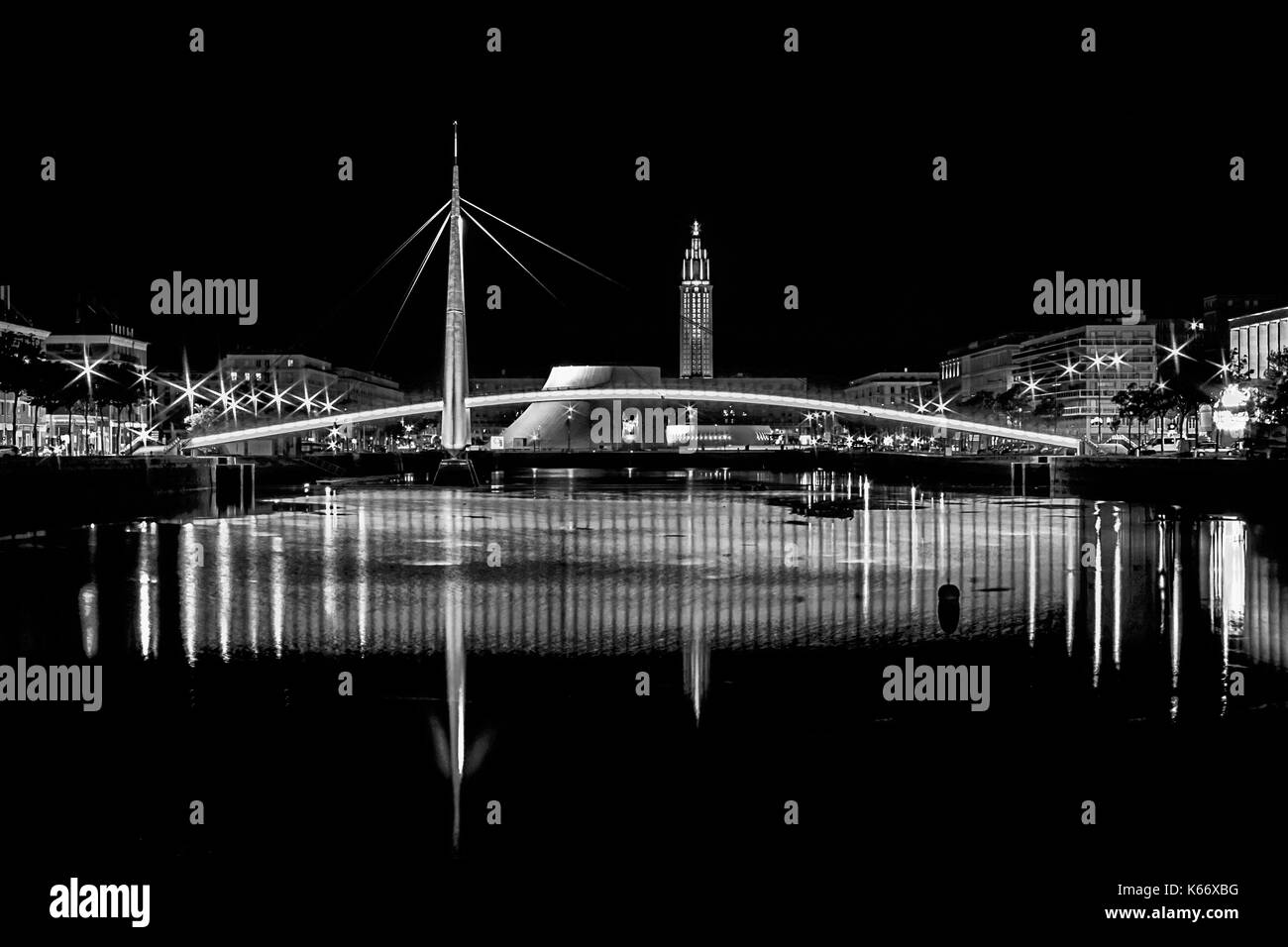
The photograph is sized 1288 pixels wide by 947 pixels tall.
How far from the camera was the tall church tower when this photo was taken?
14650 cm

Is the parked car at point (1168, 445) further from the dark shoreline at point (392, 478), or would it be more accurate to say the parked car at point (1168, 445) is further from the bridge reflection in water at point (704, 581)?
the bridge reflection in water at point (704, 581)

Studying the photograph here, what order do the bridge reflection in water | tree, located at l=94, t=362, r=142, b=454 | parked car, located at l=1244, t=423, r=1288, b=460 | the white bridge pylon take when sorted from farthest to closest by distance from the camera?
the white bridge pylon < tree, located at l=94, t=362, r=142, b=454 < parked car, located at l=1244, t=423, r=1288, b=460 < the bridge reflection in water

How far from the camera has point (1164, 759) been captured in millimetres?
6332

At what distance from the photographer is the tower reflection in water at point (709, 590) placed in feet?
31.2

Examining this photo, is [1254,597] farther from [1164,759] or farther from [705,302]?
[705,302]

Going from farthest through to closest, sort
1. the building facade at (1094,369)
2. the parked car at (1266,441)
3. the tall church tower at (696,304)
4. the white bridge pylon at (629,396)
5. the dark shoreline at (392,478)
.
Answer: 1. the tall church tower at (696,304)
2. the building facade at (1094,369)
3. the white bridge pylon at (629,396)
4. the parked car at (1266,441)
5. the dark shoreline at (392,478)

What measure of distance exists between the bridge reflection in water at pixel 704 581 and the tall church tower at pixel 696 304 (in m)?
120

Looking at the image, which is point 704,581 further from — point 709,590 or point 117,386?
point 117,386

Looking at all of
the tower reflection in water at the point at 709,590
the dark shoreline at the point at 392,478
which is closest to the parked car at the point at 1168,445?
the dark shoreline at the point at 392,478

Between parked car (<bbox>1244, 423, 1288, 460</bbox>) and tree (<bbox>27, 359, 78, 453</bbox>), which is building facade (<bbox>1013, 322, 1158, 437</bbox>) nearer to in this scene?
parked car (<bbox>1244, 423, 1288, 460</bbox>)

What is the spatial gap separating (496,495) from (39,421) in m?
30.1

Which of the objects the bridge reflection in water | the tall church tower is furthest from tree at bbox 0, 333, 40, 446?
the tall church tower

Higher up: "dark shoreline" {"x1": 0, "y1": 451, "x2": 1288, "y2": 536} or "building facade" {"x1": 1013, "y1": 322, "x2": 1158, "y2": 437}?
"building facade" {"x1": 1013, "y1": 322, "x2": 1158, "y2": 437}

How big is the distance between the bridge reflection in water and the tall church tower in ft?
394
